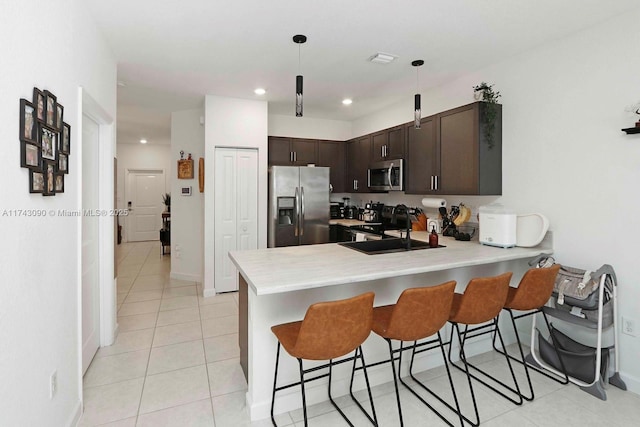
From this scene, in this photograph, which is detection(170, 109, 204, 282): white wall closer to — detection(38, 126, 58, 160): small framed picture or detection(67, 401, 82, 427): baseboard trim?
detection(67, 401, 82, 427): baseboard trim

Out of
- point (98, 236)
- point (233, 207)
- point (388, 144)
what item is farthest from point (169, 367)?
point (388, 144)

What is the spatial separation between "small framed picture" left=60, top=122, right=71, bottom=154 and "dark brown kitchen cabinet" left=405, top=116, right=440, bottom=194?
10.9 feet

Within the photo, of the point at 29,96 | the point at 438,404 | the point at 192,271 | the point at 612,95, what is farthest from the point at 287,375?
the point at 192,271

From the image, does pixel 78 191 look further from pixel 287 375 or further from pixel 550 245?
pixel 550 245

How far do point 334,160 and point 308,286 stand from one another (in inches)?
159

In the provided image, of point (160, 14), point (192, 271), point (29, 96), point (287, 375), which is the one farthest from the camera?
point (192, 271)

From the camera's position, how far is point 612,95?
8.10 feet

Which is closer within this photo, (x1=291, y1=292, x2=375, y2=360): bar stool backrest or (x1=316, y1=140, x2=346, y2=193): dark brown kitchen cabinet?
(x1=291, y1=292, x2=375, y2=360): bar stool backrest

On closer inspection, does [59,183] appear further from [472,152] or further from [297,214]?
[472,152]

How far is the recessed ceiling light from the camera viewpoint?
10.0 ft

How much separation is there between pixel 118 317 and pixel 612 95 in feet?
17.0

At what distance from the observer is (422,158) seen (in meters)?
3.87

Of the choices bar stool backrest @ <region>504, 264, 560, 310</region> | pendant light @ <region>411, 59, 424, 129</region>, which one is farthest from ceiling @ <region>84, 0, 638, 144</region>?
bar stool backrest @ <region>504, 264, 560, 310</region>

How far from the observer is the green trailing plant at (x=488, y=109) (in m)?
3.11
